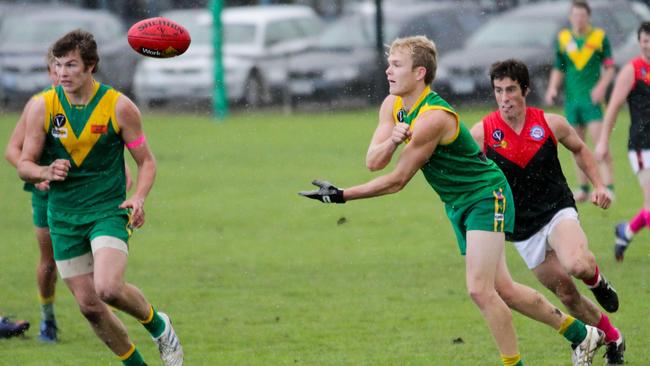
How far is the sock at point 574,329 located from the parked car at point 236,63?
18.6 metres

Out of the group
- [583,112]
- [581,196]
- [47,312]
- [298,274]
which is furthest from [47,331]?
[583,112]

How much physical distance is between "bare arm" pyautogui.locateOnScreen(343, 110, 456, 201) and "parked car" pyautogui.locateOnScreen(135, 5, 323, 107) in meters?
18.9

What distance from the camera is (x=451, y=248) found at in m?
12.2

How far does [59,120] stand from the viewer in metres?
7.41

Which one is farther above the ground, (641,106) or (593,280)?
(641,106)

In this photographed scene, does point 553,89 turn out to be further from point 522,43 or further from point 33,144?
point 522,43

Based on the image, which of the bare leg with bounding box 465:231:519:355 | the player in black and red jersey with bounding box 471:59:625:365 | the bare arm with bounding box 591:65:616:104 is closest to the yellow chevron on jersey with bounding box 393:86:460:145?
the bare leg with bounding box 465:231:519:355

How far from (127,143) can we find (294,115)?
18340 mm

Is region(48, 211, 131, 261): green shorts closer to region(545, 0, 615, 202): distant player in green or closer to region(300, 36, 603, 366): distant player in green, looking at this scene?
region(300, 36, 603, 366): distant player in green

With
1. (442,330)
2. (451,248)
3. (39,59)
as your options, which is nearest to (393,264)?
(451,248)

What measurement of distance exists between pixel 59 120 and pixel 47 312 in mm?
1858

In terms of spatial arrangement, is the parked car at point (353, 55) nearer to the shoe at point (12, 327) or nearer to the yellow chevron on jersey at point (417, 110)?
the shoe at point (12, 327)

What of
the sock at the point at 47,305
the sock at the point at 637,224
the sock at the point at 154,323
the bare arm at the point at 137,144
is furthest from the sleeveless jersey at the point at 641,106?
the sock at the point at 47,305

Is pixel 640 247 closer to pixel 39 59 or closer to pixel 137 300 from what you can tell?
pixel 137 300
